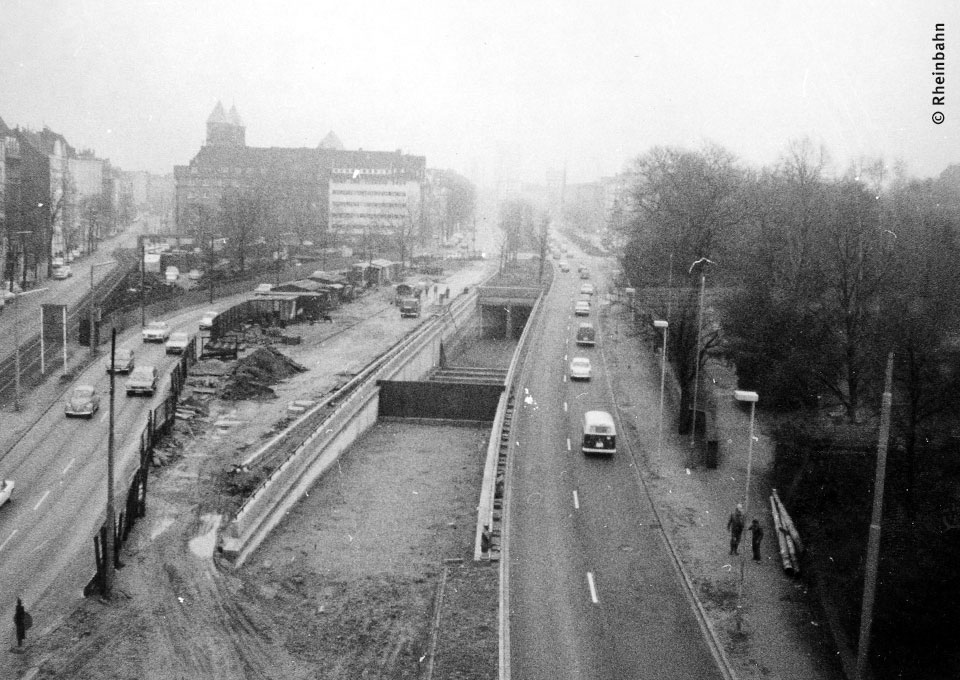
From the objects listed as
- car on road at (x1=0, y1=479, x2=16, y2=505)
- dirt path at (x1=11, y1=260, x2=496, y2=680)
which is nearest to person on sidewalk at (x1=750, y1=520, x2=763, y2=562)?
dirt path at (x1=11, y1=260, x2=496, y2=680)

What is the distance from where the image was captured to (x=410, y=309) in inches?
2672

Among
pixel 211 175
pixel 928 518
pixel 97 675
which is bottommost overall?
pixel 97 675

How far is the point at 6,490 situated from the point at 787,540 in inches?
781

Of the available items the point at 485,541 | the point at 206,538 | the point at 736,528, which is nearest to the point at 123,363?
the point at 206,538

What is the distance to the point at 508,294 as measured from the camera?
69.0 m

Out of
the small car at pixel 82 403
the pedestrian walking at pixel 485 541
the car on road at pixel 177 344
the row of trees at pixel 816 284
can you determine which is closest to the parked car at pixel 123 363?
the car on road at pixel 177 344

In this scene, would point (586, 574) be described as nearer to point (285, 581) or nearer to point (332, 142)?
point (285, 581)

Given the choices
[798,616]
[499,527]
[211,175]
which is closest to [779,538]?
[798,616]

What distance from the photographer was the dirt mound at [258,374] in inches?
1594

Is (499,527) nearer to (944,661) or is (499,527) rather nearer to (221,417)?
(944,661)

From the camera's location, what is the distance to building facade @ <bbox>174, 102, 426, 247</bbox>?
138750mm

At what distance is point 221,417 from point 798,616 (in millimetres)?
25128

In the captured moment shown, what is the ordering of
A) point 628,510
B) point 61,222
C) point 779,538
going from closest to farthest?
1. point 779,538
2. point 628,510
3. point 61,222

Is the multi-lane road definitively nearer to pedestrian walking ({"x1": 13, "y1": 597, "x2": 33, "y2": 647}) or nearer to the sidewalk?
pedestrian walking ({"x1": 13, "y1": 597, "x2": 33, "y2": 647})
